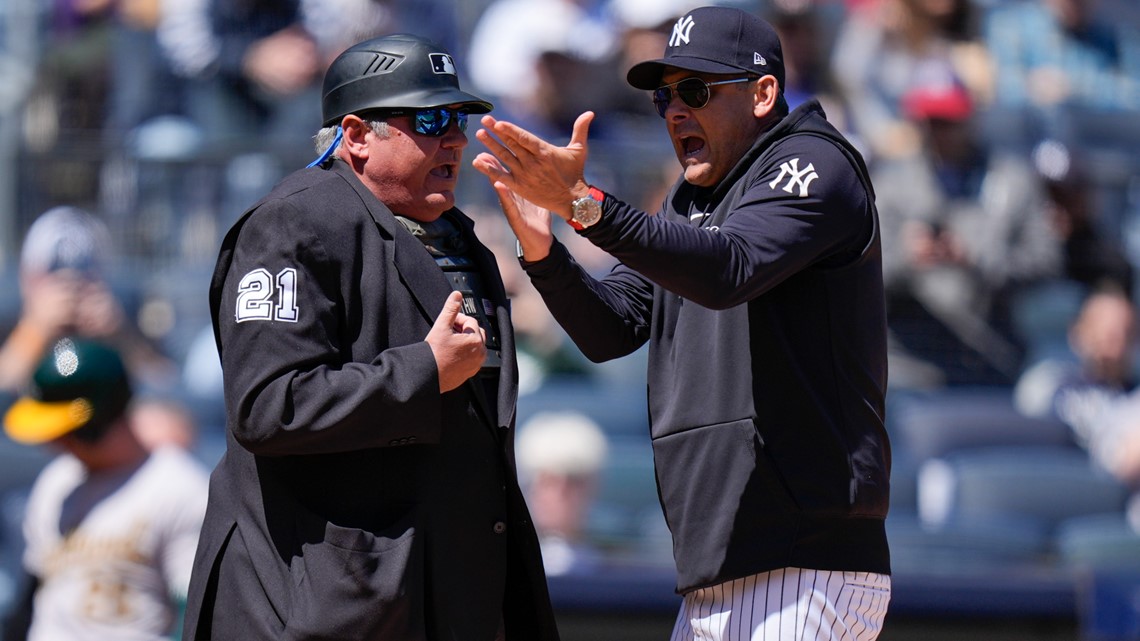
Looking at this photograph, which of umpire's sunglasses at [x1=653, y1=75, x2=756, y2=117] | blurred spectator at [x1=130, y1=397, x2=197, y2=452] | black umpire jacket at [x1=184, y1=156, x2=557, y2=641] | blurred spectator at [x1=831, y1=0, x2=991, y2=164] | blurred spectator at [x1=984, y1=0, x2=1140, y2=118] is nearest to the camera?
black umpire jacket at [x1=184, y1=156, x2=557, y2=641]

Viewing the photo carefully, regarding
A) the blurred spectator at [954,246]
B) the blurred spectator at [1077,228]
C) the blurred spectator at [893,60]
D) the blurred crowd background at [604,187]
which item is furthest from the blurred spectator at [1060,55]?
the blurred spectator at [954,246]

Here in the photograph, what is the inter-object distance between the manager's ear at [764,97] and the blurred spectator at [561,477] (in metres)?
2.87

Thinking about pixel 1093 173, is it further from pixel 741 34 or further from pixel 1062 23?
pixel 741 34

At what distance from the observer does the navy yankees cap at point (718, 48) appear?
10.6 feet

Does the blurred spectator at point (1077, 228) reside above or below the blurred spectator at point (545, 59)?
below

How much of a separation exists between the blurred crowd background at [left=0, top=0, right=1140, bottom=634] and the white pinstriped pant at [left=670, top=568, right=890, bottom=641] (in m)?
3.41

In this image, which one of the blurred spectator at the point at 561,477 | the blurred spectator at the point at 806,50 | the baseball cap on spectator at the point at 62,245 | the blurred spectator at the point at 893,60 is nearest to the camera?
the blurred spectator at the point at 561,477

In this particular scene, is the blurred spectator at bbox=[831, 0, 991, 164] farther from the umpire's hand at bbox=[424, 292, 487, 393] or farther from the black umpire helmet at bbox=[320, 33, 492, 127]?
the umpire's hand at bbox=[424, 292, 487, 393]

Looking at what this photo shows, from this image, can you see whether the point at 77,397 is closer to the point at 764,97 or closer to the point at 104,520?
the point at 104,520

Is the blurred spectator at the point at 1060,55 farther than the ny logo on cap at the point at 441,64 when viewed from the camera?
Yes

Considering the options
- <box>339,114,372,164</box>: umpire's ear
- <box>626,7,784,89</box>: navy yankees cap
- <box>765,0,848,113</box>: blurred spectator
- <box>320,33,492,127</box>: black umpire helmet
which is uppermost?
<box>765,0,848,113</box>: blurred spectator

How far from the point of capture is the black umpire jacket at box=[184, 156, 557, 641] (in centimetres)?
283

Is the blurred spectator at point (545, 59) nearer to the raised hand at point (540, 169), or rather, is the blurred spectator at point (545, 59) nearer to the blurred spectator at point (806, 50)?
the blurred spectator at point (806, 50)

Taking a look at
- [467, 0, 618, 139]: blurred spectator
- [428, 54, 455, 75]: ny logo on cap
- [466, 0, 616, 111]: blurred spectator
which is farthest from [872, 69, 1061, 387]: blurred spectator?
[428, 54, 455, 75]: ny logo on cap
